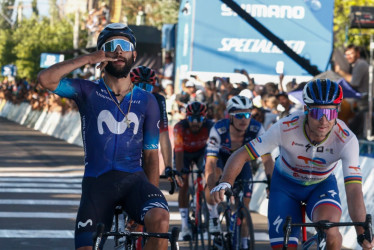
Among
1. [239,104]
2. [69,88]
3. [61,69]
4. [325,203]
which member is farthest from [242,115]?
[61,69]

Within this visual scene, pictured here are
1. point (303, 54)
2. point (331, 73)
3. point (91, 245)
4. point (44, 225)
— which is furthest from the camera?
point (303, 54)

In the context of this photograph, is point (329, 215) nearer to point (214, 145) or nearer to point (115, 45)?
point (115, 45)

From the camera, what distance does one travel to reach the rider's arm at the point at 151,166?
7141 millimetres

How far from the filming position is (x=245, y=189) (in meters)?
10.9

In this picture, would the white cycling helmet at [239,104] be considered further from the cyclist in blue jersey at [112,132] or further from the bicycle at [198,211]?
the cyclist in blue jersey at [112,132]

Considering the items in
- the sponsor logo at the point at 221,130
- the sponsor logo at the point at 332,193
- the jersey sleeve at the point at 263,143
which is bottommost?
the sponsor logo at the point at 332,193

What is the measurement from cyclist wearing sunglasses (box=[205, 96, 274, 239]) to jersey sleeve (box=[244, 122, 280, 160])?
3247 millimetres

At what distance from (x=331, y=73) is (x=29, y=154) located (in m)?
13.9

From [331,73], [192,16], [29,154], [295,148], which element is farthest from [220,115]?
[295,148]

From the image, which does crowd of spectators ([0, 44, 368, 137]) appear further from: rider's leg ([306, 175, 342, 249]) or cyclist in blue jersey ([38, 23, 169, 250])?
cyclist in blue jersey ([38, 23, 169, 250])

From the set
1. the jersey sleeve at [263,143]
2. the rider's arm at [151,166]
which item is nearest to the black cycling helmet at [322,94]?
the jersey sleeve at [263,143]

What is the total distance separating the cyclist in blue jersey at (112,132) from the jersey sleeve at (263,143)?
0.79 metres

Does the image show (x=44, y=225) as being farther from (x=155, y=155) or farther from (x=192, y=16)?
(x=192, y=16)

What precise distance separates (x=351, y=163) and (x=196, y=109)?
5.25m
